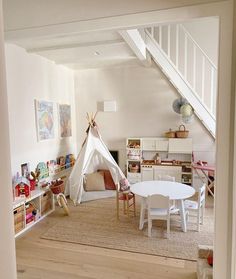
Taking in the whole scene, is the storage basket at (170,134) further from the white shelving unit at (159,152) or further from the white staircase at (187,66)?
the white staircase at (187,66)

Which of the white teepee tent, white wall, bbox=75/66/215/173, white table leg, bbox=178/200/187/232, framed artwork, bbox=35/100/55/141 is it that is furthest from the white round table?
framed artwork, bbox=35/100/55/141

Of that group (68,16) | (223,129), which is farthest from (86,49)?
(223,129)

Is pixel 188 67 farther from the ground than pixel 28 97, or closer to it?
farther from the ground

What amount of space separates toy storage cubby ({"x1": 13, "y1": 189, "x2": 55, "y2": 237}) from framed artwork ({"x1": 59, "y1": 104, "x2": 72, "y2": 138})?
1.55m

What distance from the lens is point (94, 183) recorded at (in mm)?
5180

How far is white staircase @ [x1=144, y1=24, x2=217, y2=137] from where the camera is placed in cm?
457

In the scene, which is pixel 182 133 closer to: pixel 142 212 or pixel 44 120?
pixel 142 212

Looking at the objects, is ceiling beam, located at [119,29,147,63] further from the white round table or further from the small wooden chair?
the small wooden chair

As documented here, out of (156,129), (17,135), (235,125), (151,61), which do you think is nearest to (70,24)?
(235,125)

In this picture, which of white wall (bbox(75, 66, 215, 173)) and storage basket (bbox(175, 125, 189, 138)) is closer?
storage basket (bbox(175, 125, 189, 138))

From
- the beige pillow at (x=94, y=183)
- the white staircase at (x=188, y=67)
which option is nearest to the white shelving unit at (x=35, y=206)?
the beige pillow at (x=94, y=183)

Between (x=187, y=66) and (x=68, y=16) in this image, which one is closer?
(x=68, y=16)

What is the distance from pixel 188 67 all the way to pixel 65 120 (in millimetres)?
3066

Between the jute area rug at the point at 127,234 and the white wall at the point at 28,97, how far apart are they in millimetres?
1218
